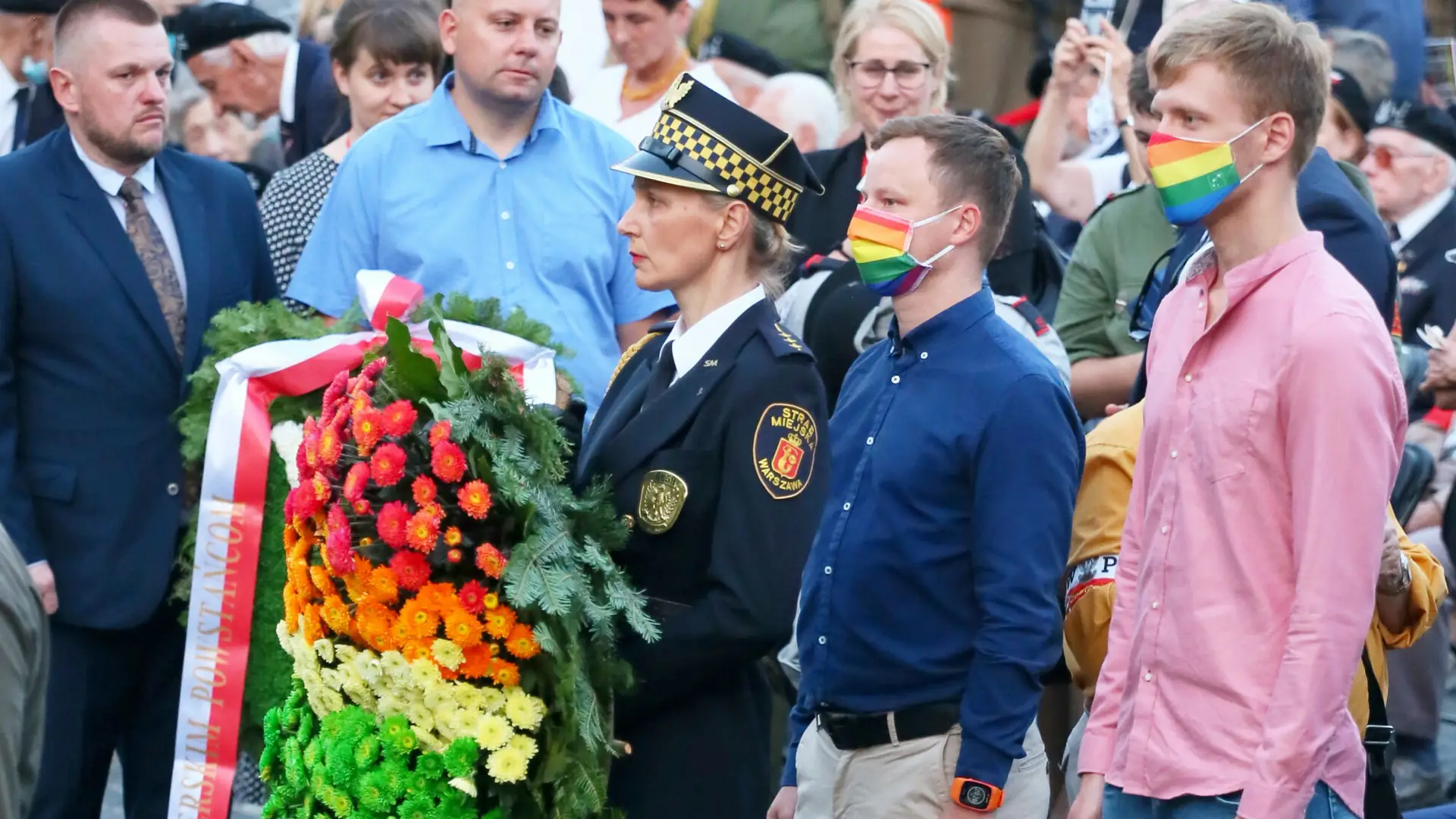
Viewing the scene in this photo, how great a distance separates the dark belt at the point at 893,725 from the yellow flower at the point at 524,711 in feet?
2.47

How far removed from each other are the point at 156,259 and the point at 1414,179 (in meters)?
4.32

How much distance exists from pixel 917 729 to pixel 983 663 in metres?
0.23

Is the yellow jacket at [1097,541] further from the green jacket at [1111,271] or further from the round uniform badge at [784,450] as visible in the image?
the green jacket at [1111,271]

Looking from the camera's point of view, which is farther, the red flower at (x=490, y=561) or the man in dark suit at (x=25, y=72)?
the man in dark suit at (x=25, y=72)

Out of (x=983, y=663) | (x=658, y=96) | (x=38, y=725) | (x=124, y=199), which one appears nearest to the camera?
(x=38, y=725)

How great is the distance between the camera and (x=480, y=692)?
341 cm

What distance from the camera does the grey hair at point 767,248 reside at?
3994mm

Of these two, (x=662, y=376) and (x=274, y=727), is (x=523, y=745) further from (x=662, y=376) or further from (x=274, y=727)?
(x=662, y=376)

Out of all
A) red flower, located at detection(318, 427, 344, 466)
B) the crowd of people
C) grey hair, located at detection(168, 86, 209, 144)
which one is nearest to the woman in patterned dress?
the crowd of people

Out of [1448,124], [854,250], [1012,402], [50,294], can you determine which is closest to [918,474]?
[1012,402]

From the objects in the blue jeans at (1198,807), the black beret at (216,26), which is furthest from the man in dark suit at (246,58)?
the blue jeans at (1198,807)

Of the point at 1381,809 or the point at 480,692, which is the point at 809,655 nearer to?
the point at 480,692

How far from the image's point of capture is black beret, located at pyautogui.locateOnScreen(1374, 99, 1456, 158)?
22.4ft

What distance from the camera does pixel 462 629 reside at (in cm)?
338
